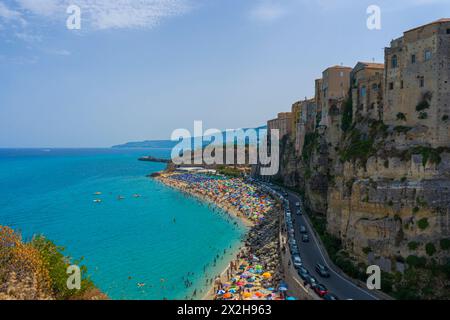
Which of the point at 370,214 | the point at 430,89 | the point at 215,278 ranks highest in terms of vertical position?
the point at 430,89

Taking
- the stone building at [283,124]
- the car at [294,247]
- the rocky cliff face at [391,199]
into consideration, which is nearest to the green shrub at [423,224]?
the rocky cliff face at [391,199]

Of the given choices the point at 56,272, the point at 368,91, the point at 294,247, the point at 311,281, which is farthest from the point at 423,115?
the point at 56,272

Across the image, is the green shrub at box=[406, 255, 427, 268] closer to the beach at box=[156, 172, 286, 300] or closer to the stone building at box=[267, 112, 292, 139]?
the beach at box=[156, 172, 286, 300]

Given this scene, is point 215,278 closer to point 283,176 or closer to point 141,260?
point 141,260

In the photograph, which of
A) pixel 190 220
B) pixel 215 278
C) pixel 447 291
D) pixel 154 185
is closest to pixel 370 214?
pixel 447 291

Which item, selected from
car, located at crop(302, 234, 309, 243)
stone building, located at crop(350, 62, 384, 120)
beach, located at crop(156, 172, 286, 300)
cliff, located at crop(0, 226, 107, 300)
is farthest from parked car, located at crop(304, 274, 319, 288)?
stone building, located at crop(350, 62, 384, 120)

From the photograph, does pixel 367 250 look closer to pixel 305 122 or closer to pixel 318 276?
pixel 318 276

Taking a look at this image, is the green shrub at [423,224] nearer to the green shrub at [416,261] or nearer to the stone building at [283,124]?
the green shrub at [416,261]
